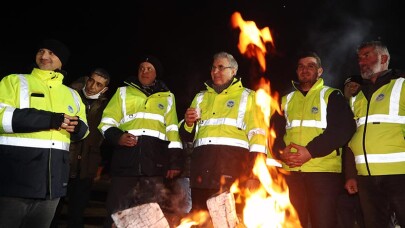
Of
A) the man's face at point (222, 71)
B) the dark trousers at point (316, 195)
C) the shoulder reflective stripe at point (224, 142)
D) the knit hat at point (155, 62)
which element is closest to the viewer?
the dark trousers at point (316, 195)

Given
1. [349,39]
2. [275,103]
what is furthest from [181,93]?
[275,103]

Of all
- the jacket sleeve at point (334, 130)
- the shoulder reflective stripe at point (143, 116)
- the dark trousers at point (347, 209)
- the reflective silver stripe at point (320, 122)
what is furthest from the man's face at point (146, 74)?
the dark trousers at point (347, 209)

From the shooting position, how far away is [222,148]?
461cm

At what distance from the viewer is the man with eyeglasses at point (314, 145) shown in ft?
14.1

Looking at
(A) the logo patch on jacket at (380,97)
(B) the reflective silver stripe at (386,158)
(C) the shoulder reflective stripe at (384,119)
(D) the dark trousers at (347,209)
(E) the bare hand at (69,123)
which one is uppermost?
(A) the logo patch on jacket at (380,97)

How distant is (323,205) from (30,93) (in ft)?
11.9

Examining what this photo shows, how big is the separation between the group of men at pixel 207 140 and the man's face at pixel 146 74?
16 millimetres

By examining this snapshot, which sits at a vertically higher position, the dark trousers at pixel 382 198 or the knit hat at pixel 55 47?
the knit hat at pixel 55 47

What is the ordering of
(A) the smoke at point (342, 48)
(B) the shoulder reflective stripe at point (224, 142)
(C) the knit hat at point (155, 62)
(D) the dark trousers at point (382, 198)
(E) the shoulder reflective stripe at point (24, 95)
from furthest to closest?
(A) the smoke at point (342, 48), (C) the knit hat at point (155, 62), (B) the shoulder reflective stripe at point (224, 142), (D) the dark trousers at point (382, 198), (E) the shoulder reflective stripe at point (24, 95)

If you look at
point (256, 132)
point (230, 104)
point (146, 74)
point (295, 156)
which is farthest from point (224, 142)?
point (146, 74)

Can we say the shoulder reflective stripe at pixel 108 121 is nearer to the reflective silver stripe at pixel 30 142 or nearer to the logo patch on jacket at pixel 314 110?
the reflective silver stripe at pixel 30 142

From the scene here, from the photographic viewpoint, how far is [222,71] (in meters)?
5.04

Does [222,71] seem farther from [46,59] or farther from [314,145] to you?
[46,59]

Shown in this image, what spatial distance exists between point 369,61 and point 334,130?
3.47 ft
